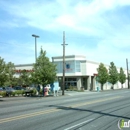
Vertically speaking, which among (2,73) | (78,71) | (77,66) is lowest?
(2,73)

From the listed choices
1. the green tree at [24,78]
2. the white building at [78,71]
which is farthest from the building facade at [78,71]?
the green tree at [24,78]

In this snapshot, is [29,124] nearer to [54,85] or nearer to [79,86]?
[54,85]

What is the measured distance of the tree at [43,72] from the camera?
113 ft

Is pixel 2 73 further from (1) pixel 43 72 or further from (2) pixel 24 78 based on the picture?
(2) pixel 24 78

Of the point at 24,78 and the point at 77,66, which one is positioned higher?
the point at 77,66

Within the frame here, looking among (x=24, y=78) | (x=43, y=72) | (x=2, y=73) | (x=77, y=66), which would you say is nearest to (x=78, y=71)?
(x=77, y=66)

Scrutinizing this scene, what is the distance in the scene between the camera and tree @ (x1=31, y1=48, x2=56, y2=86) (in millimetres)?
34562

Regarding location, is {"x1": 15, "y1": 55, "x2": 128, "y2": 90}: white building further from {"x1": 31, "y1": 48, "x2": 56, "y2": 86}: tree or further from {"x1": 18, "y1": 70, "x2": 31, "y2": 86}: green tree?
{"x1": 31, "y1": 48, "x2": 56, "y2": 86}: tree

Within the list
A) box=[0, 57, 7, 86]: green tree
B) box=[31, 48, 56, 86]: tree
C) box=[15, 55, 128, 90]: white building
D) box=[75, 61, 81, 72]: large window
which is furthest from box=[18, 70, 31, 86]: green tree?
box=[0, 57, 7, 86]: green tree

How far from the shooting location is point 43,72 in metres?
34.5

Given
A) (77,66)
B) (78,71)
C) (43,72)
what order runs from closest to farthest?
(43,72), (78,71), (77,66)

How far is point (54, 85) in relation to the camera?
38.6m

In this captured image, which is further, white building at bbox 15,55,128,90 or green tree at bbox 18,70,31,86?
white building at bbox 15,55,128,90

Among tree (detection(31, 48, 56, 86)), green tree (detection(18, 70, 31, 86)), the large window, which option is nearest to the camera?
tree (detection(31, 48, 56, 86))
